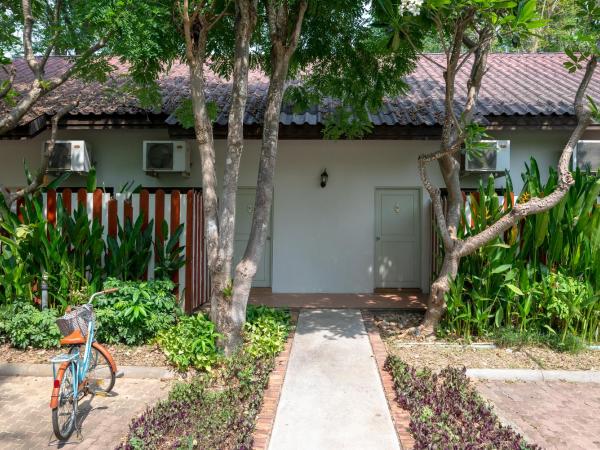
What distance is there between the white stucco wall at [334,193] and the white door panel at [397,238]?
177 mm

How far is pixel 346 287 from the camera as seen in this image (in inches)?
355

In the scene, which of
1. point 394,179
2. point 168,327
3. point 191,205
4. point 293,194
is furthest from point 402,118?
point 168,327

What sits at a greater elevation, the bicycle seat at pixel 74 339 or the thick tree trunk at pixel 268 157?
the thick tree trunk at pixel 268 157

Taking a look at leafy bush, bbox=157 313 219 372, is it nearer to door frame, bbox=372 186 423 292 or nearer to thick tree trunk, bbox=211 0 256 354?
thick tree trunk, bbox=211 0 256 354

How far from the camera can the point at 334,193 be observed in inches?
356

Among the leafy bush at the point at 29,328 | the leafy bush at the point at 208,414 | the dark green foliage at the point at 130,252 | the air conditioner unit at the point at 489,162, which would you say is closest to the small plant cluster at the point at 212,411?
the leafy bush at the point at 208,414

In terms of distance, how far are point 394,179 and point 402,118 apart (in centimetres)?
122

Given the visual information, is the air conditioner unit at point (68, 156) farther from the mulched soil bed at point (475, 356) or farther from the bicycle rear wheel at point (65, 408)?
the mulched soil bed at point (475, 356)

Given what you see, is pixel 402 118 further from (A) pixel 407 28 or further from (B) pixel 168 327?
(B) pixel 168 327

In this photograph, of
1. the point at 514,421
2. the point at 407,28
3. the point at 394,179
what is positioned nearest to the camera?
the point at 514,421

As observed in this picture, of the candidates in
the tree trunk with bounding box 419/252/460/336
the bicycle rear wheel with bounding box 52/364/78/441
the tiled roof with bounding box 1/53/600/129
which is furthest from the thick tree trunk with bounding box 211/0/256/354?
the tree trunk with bounding box 419/252/460/336

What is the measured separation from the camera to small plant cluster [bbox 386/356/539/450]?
3.38m

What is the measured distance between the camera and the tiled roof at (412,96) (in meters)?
8.41

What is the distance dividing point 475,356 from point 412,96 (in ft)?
19.4
